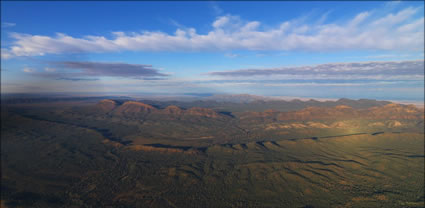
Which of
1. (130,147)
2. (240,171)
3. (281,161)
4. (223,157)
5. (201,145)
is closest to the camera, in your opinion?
(240,171)

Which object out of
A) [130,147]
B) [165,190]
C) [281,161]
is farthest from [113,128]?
[281,161]

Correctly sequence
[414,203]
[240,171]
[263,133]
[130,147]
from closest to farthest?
[414,203] < [240,171] < [130,147] < [263,133]

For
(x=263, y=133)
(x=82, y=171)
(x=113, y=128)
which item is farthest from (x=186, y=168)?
(x=113, y=128)

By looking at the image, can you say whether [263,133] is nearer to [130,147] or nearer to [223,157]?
[223,157]

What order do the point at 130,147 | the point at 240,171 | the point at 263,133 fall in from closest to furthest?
the point at 240,171, the point at 130,147, the point at 263,133

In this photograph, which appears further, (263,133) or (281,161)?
(263,133)

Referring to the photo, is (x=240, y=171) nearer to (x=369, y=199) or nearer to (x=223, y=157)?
(x=223, y=157)

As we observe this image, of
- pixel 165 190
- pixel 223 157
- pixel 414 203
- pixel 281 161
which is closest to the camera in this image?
pixel 414 203

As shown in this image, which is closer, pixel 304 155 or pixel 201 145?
pixel 304 155

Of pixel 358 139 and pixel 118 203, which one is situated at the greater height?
pixel 358 139
